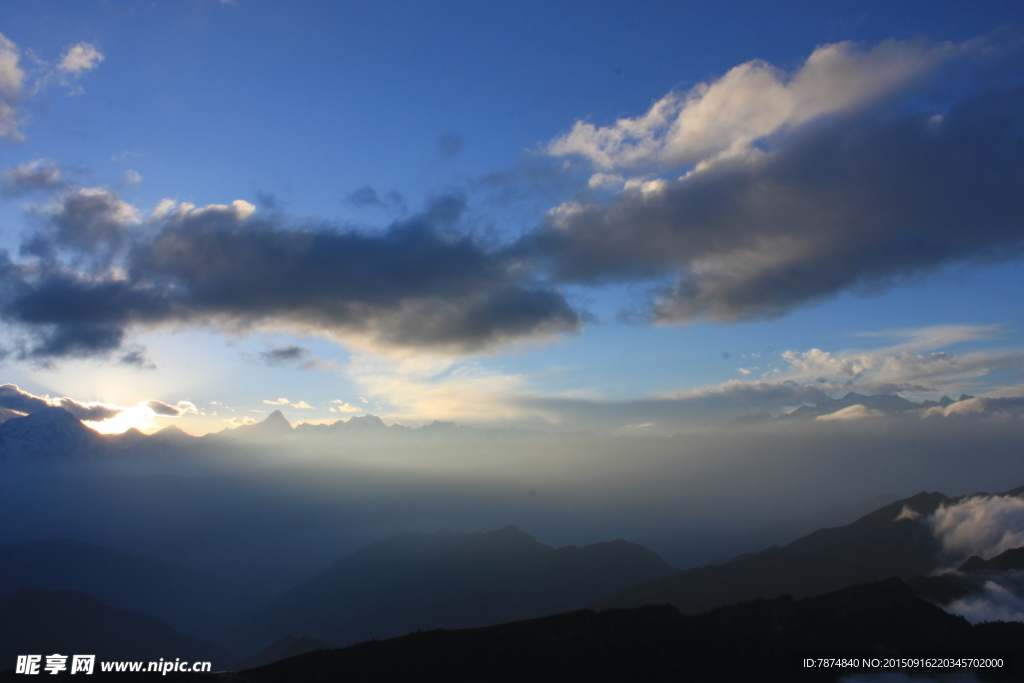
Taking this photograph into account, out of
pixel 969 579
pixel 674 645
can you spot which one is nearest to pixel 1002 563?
pixel 969 579

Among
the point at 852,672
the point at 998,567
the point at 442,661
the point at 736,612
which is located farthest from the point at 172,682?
the point at 998,567

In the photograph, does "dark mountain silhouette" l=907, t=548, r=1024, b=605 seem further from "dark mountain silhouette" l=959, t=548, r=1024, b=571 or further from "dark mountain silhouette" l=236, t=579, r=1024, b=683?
"dark mountain silhouette" l=236, t=579, r=1024, b=683

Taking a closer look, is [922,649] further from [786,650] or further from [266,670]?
[266,670]

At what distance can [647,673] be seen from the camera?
8238cm

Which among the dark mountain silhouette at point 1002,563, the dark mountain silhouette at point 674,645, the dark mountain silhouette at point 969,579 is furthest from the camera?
the dark mountain silhouette at point 1002,563

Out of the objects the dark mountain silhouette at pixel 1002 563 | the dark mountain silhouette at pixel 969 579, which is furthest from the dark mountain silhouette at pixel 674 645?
the dark mountain silhouette at pixel 1002 563

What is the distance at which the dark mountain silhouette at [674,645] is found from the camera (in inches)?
3029

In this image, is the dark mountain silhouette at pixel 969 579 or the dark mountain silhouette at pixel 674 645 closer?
the dark mountain silhouette at pixel 674 645

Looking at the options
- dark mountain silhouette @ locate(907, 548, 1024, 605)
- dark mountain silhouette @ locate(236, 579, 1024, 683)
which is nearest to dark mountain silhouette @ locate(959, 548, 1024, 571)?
dark mountain silhouette @ locate(907, 548, 1024, 605)

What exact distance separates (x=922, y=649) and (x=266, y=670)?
4491 inches

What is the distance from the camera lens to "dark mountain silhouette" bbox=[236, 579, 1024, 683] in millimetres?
76938

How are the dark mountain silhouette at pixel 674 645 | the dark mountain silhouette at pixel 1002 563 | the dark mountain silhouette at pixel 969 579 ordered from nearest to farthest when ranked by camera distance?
the dark mountain silhouette at pixel 674 645, the dark mountain silhouette at pixel 969 579, the dark mountain silhouette at pixel 1002 563

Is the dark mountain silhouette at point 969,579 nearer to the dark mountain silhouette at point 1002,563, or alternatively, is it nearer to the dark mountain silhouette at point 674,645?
the dark mountain silhouette at point 1002,563

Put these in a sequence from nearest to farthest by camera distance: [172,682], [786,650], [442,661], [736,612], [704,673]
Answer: [172,682] < [442,661] < [704,673] < [786,650] < [736,612]
